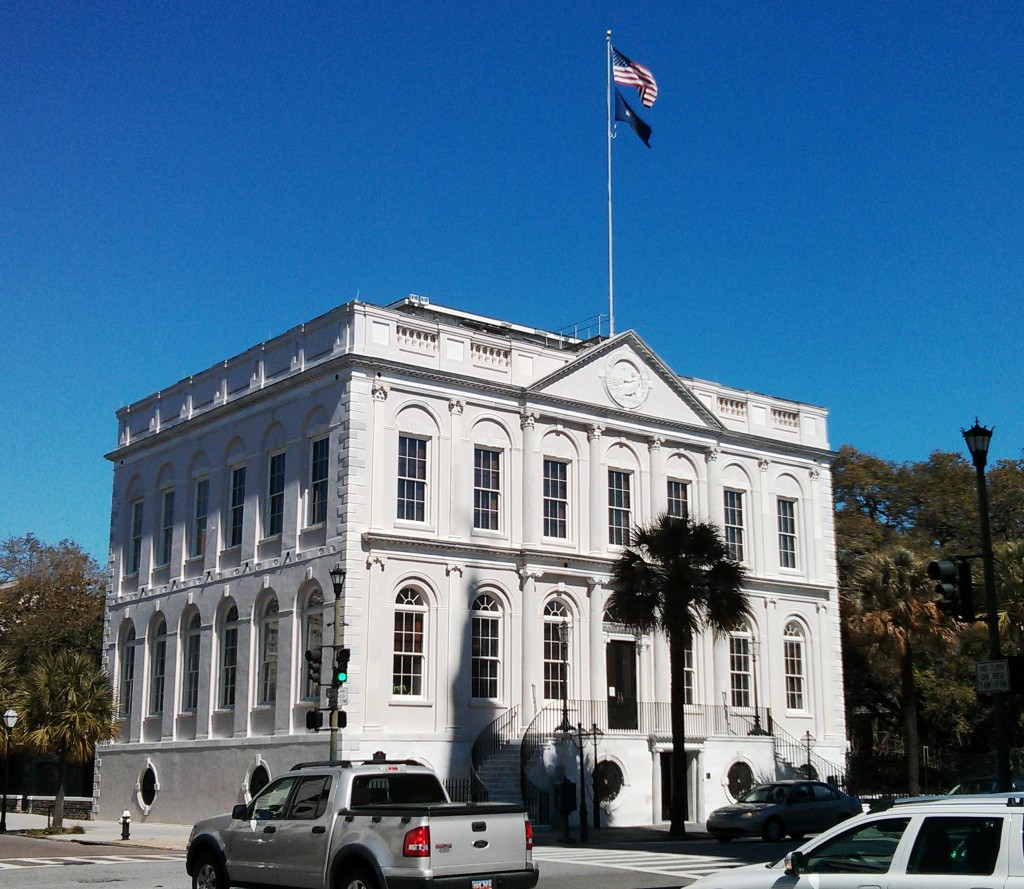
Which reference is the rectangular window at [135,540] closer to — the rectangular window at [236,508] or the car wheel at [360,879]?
the rectangular window at [236,508]

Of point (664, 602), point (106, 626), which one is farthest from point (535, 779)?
point (106, 626)

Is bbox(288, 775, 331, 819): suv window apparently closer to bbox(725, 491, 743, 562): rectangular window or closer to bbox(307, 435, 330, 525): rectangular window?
bbox(307, 435, 330, 525): rectangular window

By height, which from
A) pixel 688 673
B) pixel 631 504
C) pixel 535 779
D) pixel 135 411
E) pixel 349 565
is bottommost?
pixel 535 779

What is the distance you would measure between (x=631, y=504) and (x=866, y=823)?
1201 inches

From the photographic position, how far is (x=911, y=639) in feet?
132

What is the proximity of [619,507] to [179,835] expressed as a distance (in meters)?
15.7

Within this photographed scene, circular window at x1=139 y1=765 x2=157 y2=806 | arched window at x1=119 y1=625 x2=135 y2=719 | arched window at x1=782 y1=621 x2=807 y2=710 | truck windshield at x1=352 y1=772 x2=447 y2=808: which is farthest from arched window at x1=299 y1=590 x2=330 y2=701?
truck windshield at x1=352 y1=772 x2=447 y2=808

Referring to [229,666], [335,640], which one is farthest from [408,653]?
[229,666]

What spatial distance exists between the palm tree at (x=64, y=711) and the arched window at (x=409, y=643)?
7.93 meters

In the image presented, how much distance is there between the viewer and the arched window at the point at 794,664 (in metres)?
42.7

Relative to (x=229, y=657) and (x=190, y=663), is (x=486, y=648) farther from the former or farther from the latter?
(x=190, y=663)

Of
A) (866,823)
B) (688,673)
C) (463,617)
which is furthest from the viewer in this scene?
(688,673)

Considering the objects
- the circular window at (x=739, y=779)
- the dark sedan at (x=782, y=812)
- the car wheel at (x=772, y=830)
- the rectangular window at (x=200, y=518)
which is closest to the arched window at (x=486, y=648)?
the circular window at (x=739, y=779)

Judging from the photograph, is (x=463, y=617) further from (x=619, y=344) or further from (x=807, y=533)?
(x=807, y=533)
